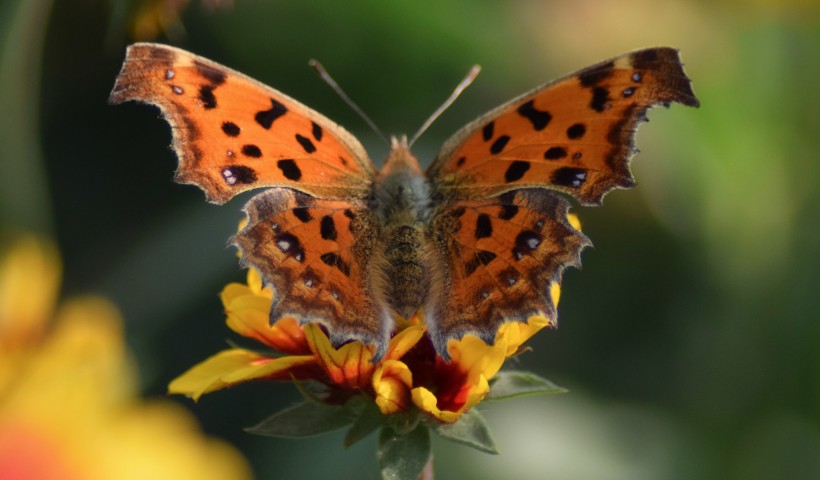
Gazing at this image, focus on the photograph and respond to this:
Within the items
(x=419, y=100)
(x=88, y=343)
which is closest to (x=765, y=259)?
(x=419, y=100)

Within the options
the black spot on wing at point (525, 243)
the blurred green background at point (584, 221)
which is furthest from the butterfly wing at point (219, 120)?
the blurred green background at point (584, 221)

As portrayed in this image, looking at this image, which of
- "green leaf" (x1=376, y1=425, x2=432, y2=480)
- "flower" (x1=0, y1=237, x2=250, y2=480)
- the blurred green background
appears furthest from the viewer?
the blurred green background

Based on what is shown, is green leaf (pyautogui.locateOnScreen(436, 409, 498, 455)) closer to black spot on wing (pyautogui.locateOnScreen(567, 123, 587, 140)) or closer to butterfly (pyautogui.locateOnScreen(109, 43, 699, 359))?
butterfly (pyautogui.locateOnScreen(109, 43, 699, 359))

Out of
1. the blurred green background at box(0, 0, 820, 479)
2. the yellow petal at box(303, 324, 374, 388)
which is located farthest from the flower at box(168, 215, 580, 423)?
the blurred green background at box(0, 0, 820, 479)

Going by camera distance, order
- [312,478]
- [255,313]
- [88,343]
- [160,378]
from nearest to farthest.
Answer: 1. [88,343]
2. [255,313]
3. [312,478]
4. [160,378]

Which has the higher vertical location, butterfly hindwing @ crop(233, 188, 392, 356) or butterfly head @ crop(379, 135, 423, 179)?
butterfly head @ crop(379, 135, 423, 179)

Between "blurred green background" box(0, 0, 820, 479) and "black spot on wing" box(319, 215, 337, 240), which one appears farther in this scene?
"blurred green background" box(0, 0, 820, 479)

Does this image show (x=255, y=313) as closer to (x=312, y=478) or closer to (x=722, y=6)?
(x=312, y=478)

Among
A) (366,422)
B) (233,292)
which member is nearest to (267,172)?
(233,292)

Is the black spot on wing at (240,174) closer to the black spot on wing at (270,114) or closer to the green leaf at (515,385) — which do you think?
the black spot on wing at (270,114)

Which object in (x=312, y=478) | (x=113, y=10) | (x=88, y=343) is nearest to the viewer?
(x=88, y=343)
